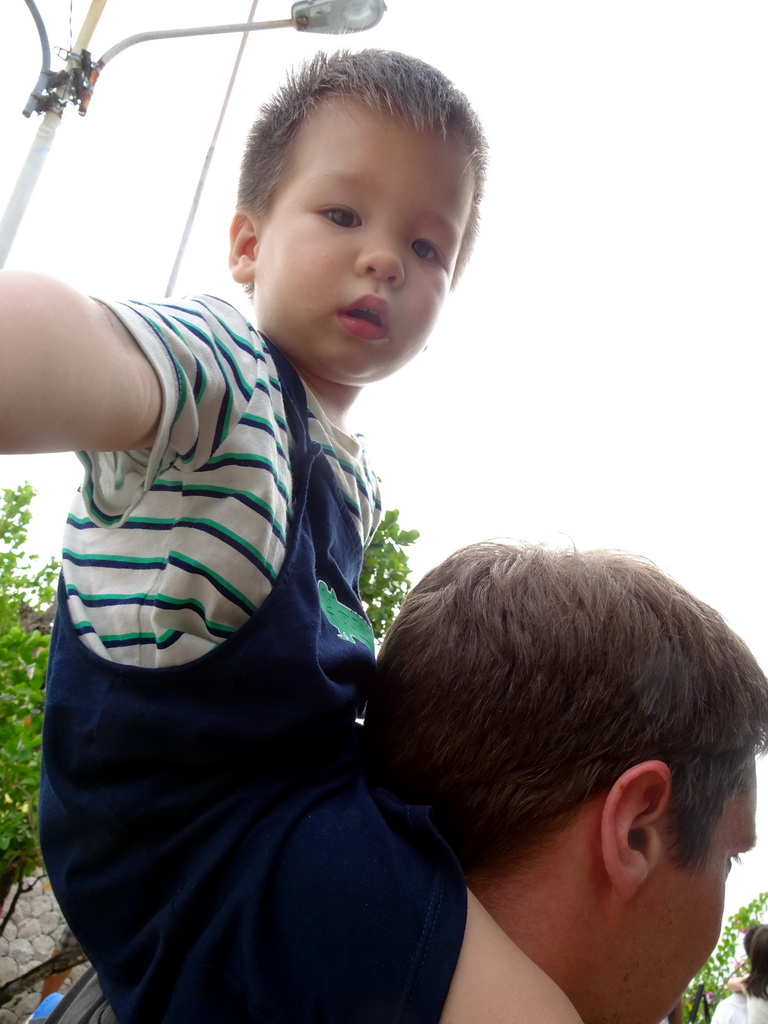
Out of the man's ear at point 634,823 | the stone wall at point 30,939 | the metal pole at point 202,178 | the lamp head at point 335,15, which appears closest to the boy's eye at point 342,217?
the man's ear at point 634,823

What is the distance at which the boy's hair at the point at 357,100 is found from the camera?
5.00 feet

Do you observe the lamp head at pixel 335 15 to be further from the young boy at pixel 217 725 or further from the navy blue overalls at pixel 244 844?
the navy blue overalls at pixel 244 844

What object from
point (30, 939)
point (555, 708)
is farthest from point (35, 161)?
point (30, 939)

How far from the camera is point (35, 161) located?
3924mm

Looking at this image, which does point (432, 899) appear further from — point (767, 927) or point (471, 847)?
point (767, 927)

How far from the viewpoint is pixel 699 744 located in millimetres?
1366

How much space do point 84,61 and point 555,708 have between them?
4.36 metres

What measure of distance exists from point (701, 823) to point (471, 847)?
1.33 feet

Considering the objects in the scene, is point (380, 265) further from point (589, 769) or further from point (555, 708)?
point (589, 769)

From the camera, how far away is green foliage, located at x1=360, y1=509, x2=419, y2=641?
3.92 m

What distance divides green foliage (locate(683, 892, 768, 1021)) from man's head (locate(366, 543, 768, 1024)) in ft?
28.8

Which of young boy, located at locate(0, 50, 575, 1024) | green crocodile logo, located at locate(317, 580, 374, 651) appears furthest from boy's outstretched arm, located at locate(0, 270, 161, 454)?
green crocodile logo, located at locate(317, 580, 374, 651)

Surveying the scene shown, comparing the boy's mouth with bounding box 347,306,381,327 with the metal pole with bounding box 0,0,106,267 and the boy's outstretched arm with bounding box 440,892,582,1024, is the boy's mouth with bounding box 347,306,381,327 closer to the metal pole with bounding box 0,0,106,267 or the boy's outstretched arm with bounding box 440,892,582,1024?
the boy's outstretched arm with bounding box 440,892,582,1024

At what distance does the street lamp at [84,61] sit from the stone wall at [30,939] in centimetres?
470
